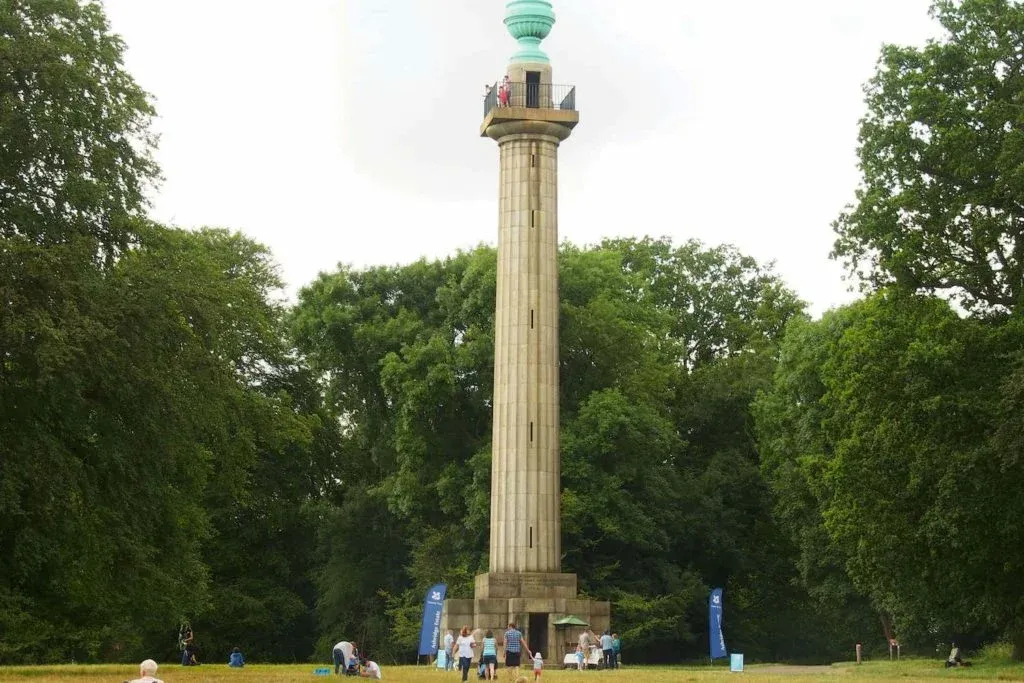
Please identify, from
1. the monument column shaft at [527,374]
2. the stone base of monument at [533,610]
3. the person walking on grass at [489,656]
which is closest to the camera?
the person walking on grass at [489,656]

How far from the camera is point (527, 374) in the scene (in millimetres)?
55469

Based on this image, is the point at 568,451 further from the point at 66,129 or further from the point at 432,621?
the point at 66,129

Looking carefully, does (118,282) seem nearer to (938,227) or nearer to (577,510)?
(938,227)

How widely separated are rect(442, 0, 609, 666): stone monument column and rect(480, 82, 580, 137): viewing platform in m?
0.04

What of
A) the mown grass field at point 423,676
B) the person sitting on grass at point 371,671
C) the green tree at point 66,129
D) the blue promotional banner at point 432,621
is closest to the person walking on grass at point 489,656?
the mown grass field at point 423,676

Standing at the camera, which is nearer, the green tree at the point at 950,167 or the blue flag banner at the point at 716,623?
the green tree at the point at 950,167

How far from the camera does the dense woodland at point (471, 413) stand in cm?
3444

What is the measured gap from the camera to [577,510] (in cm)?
6356

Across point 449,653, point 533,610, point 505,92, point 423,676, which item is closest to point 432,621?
point 533,610

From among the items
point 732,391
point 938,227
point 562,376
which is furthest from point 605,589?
point 938,227

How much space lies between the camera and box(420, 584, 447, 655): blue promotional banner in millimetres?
54562

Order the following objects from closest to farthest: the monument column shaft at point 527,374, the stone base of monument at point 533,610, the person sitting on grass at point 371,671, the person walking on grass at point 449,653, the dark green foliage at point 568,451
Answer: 1. the person sitting on grass at point 371,671
2. the person walking on grass at point 449,653
3. the stone base of monument at point 533,610
4. the monument column shaft at point 527,374
5. the dark green foliage at point 568,451

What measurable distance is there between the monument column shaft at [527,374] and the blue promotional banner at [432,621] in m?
2.02

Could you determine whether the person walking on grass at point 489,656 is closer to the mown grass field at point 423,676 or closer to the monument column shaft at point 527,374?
the mown grass field at point 423,676
